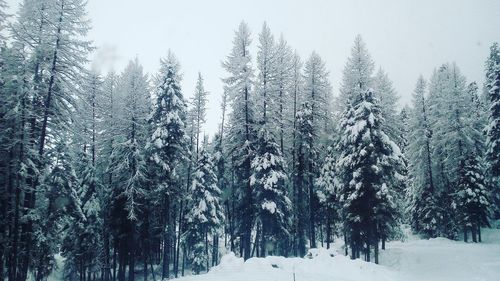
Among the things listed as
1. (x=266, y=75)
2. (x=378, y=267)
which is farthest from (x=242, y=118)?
(x=378, y=267)

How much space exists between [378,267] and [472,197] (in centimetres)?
2182

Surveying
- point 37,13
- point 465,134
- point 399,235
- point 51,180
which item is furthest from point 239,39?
point 465,134

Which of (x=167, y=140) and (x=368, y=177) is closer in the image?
(x=368, y=177)

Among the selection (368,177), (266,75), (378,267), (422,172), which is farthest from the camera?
(422,172)

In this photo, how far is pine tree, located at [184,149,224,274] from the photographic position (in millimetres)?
34906

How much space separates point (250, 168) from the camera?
27.9 meters

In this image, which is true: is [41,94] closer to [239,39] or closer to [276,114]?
[239,39]

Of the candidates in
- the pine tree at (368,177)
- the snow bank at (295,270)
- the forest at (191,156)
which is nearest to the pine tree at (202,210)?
the forest at (191,156)

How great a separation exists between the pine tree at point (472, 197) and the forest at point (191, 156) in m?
0.14

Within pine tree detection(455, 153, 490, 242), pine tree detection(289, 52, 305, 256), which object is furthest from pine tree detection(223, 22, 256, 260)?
pine tree detection(455, 153, 490, 242)

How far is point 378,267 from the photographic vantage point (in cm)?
2091

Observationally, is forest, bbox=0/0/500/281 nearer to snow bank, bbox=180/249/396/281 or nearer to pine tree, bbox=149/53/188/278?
pine tree, bbox=149/53/188/278

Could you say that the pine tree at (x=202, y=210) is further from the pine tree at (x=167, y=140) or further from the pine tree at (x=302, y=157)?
the pine tree at (x=302, y=157)

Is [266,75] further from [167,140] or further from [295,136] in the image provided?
[167,140]
